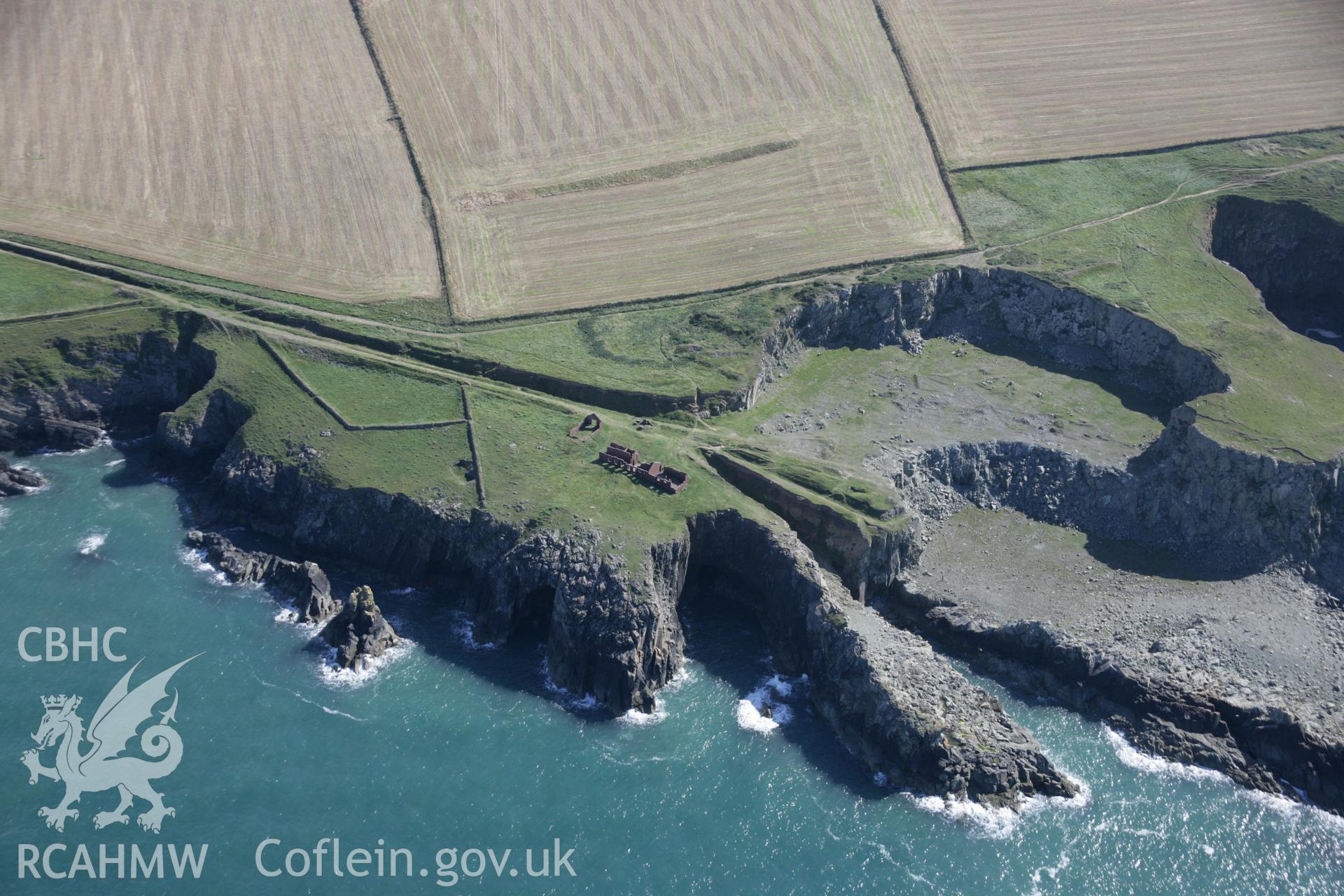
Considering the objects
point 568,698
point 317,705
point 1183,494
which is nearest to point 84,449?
point 317,705

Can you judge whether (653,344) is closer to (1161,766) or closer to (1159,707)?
(1159,707)

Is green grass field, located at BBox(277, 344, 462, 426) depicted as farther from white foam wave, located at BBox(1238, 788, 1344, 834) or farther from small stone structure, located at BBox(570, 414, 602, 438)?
white foam wave, located at BBox(1238, 788, 1344, 834)

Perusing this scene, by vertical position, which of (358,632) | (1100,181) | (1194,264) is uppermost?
(1100,181)

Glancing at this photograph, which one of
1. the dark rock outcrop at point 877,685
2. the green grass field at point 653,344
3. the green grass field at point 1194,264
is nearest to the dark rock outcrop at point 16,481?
the green grass field at point 653,344

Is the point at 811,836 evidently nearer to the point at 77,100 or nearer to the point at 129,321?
the point at 129,321

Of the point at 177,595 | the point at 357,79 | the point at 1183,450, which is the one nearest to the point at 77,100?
the point at 357,79
